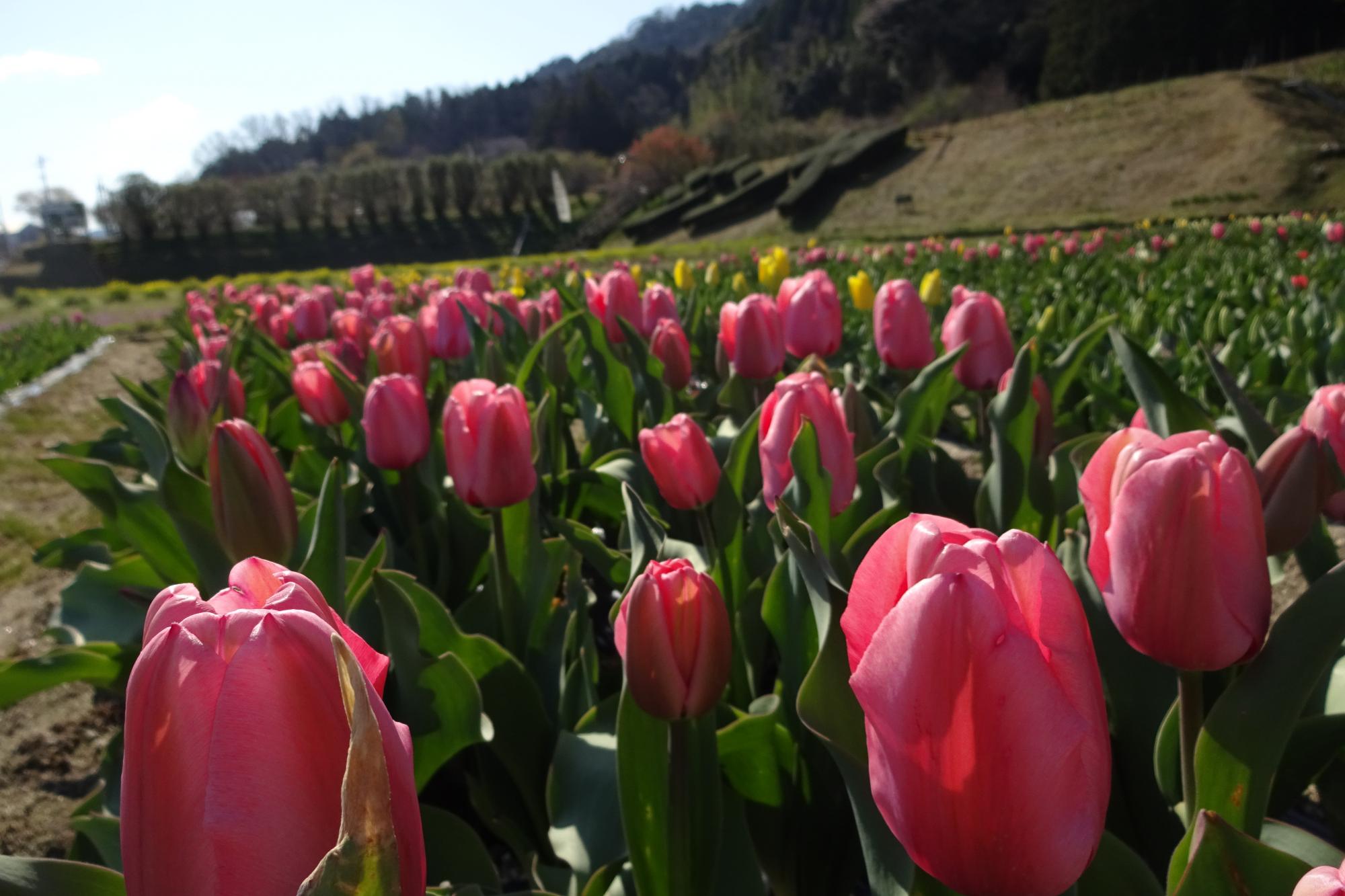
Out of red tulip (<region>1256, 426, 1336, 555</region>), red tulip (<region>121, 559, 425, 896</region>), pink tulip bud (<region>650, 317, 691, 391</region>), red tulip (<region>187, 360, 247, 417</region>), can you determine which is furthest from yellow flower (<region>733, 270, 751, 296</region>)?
red tulip (<region>121, 559, 425, 896</region>)

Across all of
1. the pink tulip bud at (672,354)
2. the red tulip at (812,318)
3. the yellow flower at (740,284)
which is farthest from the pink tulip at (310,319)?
the red tulip at (812,318)

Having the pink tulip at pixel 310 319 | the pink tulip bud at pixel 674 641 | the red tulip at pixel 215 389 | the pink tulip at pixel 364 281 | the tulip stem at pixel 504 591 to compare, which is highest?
the pink tulip at pixel 364 281

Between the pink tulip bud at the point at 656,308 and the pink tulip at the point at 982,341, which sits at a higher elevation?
the pink tulip bud at the point at 656,308

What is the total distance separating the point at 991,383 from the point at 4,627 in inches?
117

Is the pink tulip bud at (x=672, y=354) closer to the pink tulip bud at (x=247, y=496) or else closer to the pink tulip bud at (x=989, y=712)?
the pink tulip bud at (x=247, y=496)

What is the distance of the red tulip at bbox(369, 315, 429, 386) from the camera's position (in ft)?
9.02

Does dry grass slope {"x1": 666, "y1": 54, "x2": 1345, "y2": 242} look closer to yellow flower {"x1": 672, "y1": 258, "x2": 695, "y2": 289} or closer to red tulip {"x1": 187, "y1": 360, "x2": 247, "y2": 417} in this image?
yellow flower {"x1": 672, "y1": 258, "x2": 695, "y2": 289}

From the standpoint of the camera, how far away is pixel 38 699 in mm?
2369

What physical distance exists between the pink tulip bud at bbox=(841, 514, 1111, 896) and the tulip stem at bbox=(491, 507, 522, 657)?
113 centimetres

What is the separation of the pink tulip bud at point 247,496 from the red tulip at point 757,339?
3.77ft

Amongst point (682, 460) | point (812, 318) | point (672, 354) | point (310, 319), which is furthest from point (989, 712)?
point (310, 319)

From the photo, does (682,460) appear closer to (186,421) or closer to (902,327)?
(902,327)

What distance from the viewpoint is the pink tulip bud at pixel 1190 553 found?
77 cm

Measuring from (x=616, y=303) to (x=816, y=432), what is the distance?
1848mm
